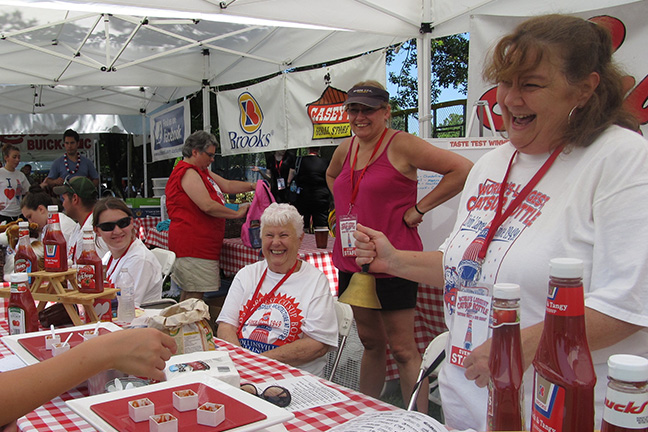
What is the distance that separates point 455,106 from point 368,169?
7.29 metres

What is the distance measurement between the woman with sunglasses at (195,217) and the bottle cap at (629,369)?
4.04 metres

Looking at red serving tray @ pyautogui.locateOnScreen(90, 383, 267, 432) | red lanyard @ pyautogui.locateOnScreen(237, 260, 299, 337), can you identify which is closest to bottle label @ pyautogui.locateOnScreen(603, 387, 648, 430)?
red serving tray @ pyautogui.locateOnScreen(90, 383, 267, 432)

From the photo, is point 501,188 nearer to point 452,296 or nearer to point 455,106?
point 452,296

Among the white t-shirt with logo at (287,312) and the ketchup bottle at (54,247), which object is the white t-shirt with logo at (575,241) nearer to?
the white t-shirt with logo at (287,312)

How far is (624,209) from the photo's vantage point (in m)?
1.15

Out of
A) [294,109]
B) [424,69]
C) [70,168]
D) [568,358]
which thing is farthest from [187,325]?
[70,168]

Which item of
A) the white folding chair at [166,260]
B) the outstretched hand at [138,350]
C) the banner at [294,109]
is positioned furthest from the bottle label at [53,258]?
the banner at [294,109]

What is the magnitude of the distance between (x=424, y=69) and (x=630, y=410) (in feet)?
13.3

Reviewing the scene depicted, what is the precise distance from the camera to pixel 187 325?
1.82 metres

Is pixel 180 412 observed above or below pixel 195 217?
below

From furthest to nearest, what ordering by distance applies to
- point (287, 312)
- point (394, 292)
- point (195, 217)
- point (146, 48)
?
point (146, 48) → point (195, 217) → point (394, 292) → point (287, 312)

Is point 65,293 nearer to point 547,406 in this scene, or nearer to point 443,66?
point 547,406

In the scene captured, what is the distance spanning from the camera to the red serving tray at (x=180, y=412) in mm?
1137

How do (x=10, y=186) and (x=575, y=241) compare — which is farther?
(x=10, y=186)
